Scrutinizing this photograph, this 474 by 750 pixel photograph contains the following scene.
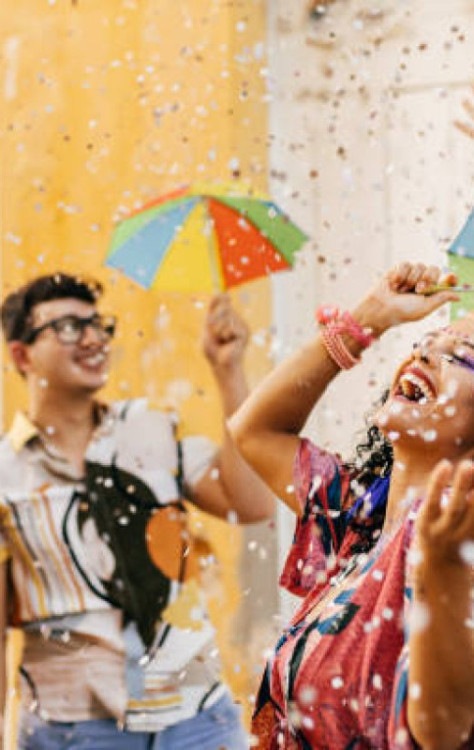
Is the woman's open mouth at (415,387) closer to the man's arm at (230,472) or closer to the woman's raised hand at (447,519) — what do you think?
the woman's raised hand at (447,519)

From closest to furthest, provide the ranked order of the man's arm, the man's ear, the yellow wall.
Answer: the man's arm
the man's ear
the yellow wall

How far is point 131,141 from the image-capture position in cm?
296

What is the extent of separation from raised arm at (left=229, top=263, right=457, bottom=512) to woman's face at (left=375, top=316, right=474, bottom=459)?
0.18 meters

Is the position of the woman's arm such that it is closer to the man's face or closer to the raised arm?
the raised arm

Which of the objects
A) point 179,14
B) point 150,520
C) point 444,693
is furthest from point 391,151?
point 444,693

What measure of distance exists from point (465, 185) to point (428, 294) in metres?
0.96

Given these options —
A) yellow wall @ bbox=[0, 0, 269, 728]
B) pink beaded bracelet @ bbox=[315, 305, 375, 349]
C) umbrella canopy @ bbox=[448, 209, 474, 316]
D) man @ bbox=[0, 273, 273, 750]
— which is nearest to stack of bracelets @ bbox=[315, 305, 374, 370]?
pink beaded bracelet @ bbox=[315, 305, 375, 349]

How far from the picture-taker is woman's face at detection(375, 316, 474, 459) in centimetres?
138

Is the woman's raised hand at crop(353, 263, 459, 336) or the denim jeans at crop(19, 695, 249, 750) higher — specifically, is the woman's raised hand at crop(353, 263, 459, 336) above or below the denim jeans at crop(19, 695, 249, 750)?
above

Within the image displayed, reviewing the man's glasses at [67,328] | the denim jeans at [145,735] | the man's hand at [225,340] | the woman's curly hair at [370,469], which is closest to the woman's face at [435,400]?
the woman's curly hair at [370,469]

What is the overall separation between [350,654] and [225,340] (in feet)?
3.75

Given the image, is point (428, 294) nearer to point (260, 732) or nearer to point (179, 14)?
point (260, 732)

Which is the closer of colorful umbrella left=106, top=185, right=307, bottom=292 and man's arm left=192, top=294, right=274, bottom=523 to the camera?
man's arm left=192, top=294, right=274, bottom=523

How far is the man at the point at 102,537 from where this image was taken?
2.21 m
